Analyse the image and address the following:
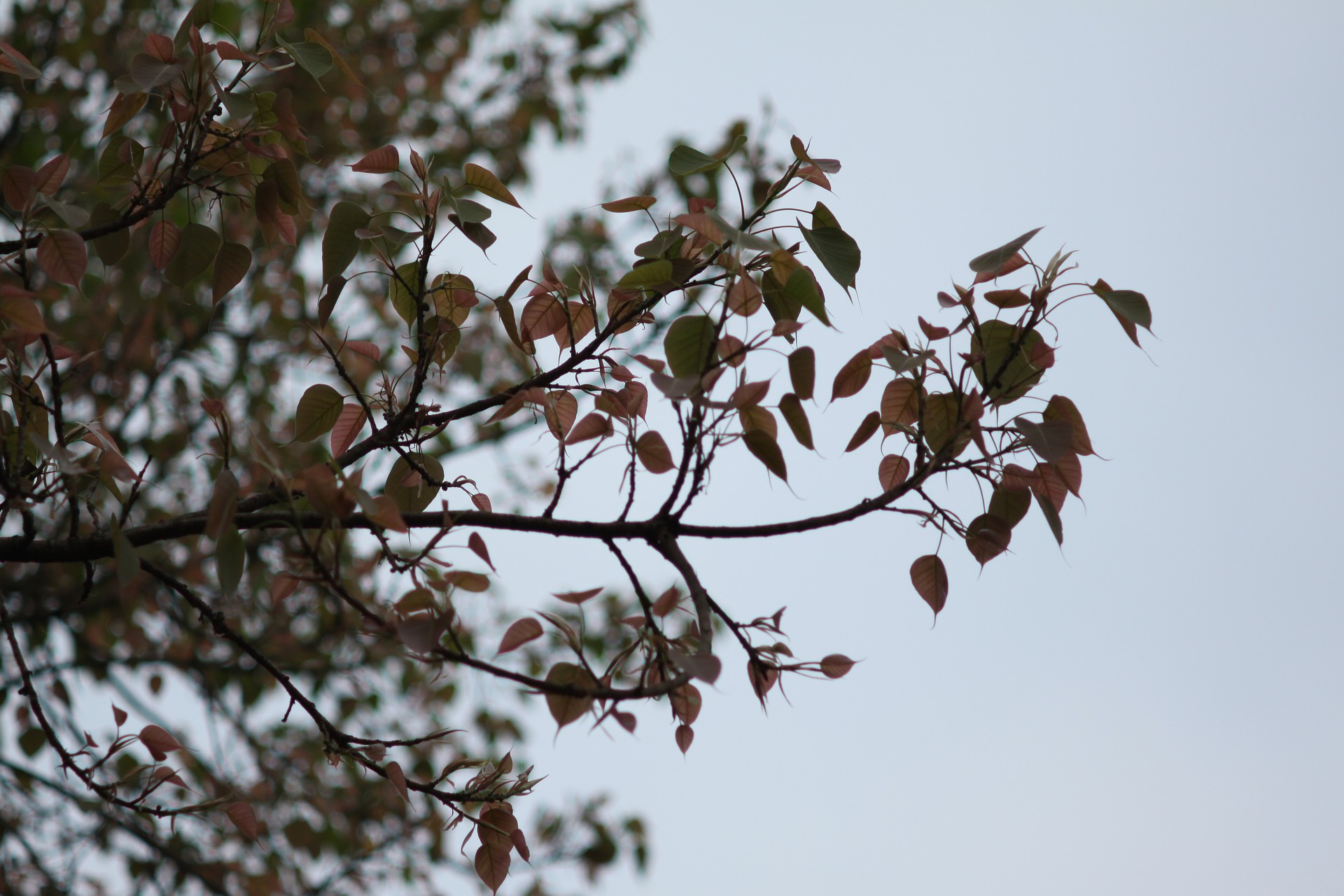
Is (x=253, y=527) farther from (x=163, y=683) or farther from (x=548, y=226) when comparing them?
(x=548, y=226)

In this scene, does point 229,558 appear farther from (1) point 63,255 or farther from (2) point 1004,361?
(2) point 1004,361

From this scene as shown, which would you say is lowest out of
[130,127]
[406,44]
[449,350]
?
[449,350]

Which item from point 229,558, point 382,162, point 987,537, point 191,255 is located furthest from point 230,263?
point 987,537

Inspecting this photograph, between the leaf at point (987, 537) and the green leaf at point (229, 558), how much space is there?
30.3 inches

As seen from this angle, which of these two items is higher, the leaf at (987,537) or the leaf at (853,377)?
the leaf at (853,377)

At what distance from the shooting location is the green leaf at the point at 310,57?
116 centimetres

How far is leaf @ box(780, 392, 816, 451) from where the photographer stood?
101 cm

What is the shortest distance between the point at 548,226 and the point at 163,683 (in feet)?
9.32

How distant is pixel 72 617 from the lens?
3650 mm

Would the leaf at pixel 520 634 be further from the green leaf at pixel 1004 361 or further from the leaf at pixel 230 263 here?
the leaf at pixel 230 263

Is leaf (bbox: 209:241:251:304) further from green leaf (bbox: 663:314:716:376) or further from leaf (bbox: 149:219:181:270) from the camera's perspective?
green leaf (bbox: 663:314:716:376)

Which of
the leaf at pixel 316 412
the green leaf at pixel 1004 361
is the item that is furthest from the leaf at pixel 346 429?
the green leaf at pixel 1004 361

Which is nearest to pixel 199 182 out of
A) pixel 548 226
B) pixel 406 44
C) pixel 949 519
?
pixel 949 519

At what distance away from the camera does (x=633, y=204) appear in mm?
1154
